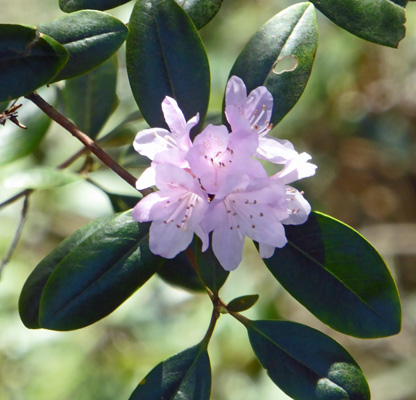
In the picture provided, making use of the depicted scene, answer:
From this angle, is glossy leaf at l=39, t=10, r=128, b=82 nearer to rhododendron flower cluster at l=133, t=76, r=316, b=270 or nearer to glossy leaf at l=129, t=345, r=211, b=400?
rhododendron flower cluster at l=133, t=76, r=316, b=270

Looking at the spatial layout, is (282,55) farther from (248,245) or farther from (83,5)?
(248,245)

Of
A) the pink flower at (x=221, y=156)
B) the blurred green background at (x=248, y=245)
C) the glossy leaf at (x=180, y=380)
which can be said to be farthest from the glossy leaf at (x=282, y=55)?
the blurred green background at (x=248, y=245)

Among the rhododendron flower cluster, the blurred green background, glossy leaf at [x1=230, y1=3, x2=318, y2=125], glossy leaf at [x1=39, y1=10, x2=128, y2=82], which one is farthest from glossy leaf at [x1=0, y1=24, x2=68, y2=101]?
the blurred green background

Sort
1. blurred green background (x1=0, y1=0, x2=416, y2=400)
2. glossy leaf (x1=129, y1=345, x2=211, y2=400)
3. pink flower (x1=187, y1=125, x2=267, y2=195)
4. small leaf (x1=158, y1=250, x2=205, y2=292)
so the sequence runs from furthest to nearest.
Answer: blurred green background (x1=0, y1=0, x2=416, y2=400), small leaf (x1=158, y1=250, x2=205, y2=292), glossy leaf (x1=129, y1=345, x2=211, y2=400), pink flower (x1=187, y1=125, x2=267, y2=195)

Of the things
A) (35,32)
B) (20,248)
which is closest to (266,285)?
(20,248)

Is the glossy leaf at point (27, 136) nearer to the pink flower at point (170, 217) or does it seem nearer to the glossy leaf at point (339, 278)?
the pink flower at point (170, 217)

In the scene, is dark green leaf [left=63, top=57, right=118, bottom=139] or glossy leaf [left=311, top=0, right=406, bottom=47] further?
dark green leaf [left=63, top=57, right=118, bottom=139]
